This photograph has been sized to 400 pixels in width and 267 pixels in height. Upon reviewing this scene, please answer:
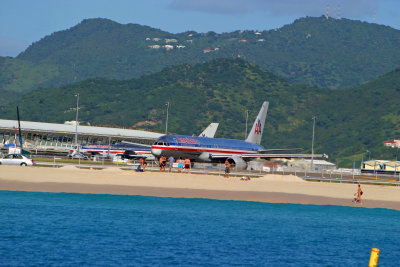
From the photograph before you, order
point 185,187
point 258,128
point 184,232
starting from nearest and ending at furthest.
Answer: point 184,232 → point 185,187 → point 258,128

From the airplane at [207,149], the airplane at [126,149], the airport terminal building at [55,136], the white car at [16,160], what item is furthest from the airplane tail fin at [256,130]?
the airport terminal building at [55,136]

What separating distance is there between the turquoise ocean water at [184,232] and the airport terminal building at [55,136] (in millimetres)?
81213

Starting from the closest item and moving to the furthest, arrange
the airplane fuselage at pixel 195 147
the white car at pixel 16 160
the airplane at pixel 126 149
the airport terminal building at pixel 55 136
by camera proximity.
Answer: the white car at pixel 16 160, the airplane fuselage at pixel 195 147, the airplane at pixel 126 149, the airport terminal building at pixel 55 136

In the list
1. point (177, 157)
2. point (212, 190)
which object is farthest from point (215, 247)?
point (177, 157)

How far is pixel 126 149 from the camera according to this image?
11075 cm

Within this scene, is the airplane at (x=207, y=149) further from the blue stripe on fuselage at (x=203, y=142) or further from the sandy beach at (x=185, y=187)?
the sandy beach at (x=185, y=187)

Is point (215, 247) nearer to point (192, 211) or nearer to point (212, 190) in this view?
point (192, 211)

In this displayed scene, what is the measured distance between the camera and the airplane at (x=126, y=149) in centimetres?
10406

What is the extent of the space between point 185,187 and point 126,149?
56532 mm

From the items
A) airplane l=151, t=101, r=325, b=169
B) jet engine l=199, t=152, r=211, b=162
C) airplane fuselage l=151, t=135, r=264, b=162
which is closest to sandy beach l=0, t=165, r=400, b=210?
airplane fuselage l=151, t=135, r=264, b=162

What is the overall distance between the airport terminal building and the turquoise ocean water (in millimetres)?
81213

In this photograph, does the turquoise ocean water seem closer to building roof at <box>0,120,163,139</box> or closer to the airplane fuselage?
the airplane fuselage

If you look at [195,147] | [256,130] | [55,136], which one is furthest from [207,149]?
[55,136]

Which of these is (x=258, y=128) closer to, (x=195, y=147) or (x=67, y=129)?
(x=195, y=147)
